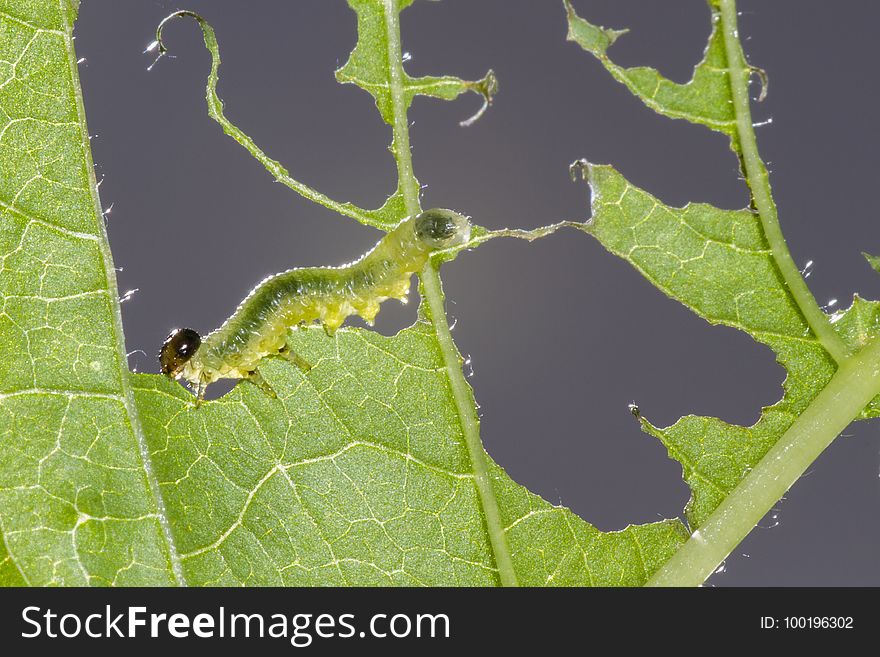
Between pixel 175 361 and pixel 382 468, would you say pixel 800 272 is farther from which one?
pixel 175 361

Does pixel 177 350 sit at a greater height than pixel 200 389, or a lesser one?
greater

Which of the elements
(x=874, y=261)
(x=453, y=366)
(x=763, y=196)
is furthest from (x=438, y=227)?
(x=874, y=261)

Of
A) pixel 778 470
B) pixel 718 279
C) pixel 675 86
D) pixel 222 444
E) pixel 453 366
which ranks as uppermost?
pixel 675 86

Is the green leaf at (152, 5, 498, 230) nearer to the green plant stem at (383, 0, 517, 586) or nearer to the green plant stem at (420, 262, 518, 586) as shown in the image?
the green plant stem at (383, 0, 517, 586)

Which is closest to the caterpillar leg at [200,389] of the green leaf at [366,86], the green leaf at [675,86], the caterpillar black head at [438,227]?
the green leaf at [366,86]

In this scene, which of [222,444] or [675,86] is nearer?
[222,444]

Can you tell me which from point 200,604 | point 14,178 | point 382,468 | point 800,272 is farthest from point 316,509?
point 800,272

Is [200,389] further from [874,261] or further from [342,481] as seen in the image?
[874,261]
